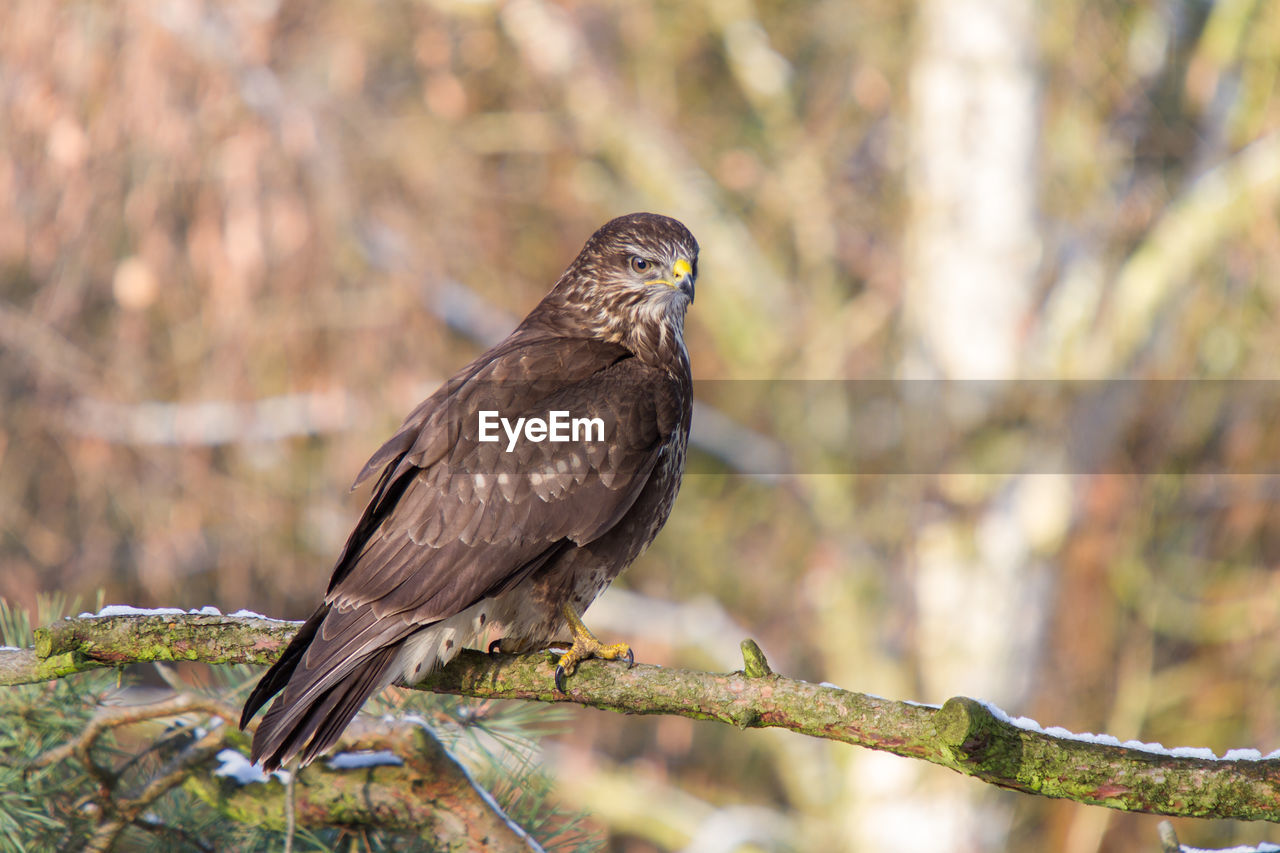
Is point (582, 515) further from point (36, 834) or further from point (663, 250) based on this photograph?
point (36, 834)

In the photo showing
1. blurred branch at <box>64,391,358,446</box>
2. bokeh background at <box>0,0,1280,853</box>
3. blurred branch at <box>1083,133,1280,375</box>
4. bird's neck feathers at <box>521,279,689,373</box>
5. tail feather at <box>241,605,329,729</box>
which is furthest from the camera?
blurred branch at <box>1083,133,1280,375</box>

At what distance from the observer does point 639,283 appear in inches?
123

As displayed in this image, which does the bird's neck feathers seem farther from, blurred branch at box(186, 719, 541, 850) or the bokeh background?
the bokeh background

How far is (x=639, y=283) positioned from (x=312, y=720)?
1268 millimetres

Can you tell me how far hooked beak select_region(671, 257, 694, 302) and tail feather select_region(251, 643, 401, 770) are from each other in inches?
43.1

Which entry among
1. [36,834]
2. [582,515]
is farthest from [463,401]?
[36,834]

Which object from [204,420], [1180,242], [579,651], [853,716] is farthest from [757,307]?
[853,716]

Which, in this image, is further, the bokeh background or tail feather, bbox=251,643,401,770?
the bokeh background

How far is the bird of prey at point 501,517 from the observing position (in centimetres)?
249

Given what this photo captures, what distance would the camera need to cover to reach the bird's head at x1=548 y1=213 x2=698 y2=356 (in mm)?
3090

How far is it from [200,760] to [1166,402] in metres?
7.69

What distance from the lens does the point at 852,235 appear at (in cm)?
1027

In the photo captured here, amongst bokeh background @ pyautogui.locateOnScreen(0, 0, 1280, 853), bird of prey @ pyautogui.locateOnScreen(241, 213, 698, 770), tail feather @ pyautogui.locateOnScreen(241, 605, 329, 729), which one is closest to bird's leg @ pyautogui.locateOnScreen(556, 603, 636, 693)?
bird of prey @ pyautogui.locateOnScreen(241, 213, 698, 770)

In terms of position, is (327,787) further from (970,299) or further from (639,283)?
(970,299)
